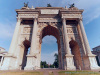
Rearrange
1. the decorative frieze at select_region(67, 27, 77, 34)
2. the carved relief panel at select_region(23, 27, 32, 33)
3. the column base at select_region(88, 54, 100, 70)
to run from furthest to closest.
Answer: the decorative frieze at select_region(67, 27, 77, 34), the carved relief panel at select_region(23, 27, 32, 33), the column base at select_region(88, 54, 100, 70)

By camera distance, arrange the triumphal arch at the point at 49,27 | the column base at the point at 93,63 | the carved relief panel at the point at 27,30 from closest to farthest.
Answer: the column base at the point at 93,63
the triumphal arch at the point at 49,27
the carved relief panel at the point at 27,30

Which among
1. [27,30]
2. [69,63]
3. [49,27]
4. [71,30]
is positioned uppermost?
[49,27]

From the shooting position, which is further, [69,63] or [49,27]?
[49,27]

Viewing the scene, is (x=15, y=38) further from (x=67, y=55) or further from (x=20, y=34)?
(x=67, y=55)

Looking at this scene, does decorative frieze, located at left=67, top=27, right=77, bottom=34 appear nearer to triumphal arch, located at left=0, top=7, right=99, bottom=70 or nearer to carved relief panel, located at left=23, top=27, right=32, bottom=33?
triumphal arch, located at left=0, top=7, right=99, bottom=70

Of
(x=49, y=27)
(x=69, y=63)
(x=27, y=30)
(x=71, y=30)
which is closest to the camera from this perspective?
(x=69, y=63)

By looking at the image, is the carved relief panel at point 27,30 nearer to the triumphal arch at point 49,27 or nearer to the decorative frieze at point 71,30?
the triumphal arch at point 49,27

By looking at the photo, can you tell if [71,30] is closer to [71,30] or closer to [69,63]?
[71,30]

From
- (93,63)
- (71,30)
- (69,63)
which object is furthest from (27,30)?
(93,63)

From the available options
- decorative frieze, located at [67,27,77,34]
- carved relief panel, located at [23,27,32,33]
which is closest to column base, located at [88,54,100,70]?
decorative frieze, located at [67,27,77,34]

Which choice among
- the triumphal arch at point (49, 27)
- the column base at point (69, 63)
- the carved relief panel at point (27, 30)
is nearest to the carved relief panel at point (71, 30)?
the triumphal arch at point (49, 27)

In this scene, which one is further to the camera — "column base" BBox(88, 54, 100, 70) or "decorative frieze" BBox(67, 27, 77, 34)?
"decorative frieze" BBox(67, 27, 77, 34)

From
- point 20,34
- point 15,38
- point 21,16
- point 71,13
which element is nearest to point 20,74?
point 15,38

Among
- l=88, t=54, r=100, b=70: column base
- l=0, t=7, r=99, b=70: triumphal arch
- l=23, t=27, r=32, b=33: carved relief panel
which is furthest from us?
l=23, t=27, r=32, b=33: carved relief panel
